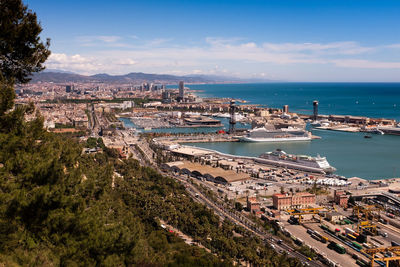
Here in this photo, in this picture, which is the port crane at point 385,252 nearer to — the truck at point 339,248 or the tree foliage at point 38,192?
the truck at point 339,248

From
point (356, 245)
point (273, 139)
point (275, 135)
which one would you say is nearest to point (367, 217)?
point (356, 245)

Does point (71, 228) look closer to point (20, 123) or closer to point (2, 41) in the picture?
point (20, 123)

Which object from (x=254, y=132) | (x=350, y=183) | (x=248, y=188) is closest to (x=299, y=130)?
(x=254, y=132)

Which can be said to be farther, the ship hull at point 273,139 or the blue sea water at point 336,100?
the blue sea water at point 336,100

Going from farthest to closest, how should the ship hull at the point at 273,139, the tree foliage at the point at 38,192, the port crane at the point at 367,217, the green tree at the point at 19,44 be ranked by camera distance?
1. the ship hull at the point at 273,139
2. the port crane at the point at 367,217
3. the green tree at the point at 19,44
4. the tree foliage at the point at 38,192

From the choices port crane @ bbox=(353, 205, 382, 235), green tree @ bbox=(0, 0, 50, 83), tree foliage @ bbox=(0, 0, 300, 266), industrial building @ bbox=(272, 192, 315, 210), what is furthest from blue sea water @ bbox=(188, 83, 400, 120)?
green tree @ bbox=(0, 0, 50, 83)

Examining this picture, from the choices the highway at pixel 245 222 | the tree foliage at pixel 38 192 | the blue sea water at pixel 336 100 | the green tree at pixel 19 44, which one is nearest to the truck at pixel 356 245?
the highway at pixel 245 222

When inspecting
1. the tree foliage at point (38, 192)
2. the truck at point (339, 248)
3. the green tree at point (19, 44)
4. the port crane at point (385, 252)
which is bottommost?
the truck at point (339, 248)

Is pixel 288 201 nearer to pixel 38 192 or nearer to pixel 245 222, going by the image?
pixel 245 222

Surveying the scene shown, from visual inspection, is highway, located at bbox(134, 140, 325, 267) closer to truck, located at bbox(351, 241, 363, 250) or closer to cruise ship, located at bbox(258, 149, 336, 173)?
truck, located at bbox(351, 241, 363, 250)

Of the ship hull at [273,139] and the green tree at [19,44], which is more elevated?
the green tree at [19,44]
